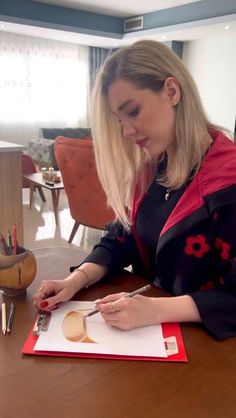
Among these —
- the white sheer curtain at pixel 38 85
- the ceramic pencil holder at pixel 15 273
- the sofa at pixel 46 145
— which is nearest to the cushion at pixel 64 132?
the sofa at pixel 46 145

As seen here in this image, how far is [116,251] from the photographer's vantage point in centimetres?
99

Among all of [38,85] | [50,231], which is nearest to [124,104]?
[50,231]

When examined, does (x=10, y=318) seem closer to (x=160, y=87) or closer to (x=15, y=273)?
(x=15, y=273)

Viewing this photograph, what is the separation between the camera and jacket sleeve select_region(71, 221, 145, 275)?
927mm

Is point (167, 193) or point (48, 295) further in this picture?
point (167, 193)

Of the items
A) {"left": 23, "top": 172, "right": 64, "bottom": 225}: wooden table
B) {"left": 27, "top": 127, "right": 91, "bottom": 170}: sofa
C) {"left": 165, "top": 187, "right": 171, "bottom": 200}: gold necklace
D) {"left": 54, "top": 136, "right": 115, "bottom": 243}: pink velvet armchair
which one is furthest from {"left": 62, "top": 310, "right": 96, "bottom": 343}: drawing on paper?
{"left": 27, "top": 127, "right": 91, "bottom": 170}: sofa

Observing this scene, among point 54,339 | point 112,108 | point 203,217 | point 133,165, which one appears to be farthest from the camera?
point 133,165

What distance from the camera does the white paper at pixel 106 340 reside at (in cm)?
60

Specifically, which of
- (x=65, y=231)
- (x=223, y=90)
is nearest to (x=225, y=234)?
(x=65, y=231)

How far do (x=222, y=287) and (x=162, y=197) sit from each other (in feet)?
0.99

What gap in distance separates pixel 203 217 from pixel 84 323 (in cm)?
32

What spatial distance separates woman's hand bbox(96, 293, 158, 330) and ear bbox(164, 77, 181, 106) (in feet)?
1.53

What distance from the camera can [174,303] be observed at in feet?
2.32

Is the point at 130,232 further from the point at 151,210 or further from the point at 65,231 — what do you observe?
the point at 65,231
